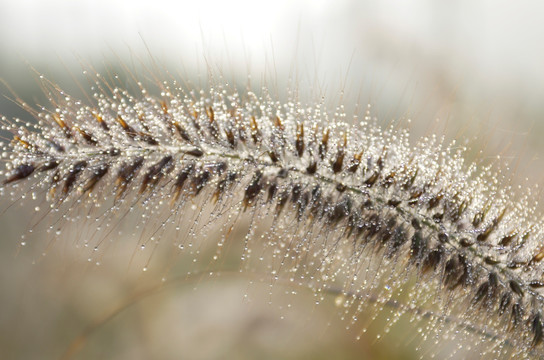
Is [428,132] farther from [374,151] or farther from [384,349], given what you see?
[384,349]

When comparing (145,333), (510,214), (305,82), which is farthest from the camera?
(145,333)

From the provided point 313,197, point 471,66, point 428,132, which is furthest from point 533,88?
point 313,197

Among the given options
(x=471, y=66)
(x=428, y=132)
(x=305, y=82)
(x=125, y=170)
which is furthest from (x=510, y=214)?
(x=471, y=66)

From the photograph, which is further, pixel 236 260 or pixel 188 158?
pixel 236 260

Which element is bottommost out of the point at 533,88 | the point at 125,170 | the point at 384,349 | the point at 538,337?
the point at 384,349

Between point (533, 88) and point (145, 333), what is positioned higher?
point (533, 88)

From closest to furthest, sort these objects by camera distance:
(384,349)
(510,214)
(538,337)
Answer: (538,337)
(510,214)
(384,349)
